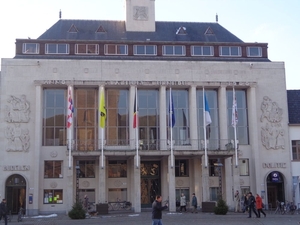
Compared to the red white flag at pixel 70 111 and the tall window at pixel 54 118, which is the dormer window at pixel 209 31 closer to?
the tall window at pixel 54 118

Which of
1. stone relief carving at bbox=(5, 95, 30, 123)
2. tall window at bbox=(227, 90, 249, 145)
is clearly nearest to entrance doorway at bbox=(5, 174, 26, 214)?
stone relief carving at bbox=(5, 95, 30, 123)

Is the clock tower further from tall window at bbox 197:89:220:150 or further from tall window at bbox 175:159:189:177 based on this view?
tall window at bbox 175:159:189:177

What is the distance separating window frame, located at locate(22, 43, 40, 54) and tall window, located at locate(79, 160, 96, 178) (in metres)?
11.7

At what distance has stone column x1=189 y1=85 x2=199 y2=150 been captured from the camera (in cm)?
4653

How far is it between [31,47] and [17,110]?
688cm

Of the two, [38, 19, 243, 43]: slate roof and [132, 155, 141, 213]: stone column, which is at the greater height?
[38, 19, 243, 43]: slate roof

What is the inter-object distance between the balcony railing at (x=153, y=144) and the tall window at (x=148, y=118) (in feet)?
1.54

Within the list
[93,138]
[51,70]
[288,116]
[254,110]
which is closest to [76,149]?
[93,138]

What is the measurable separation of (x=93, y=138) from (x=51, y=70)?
24.4 ft

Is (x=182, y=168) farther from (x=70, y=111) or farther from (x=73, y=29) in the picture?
(x=73, y=29)

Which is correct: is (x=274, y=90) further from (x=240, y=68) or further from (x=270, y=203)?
(x=270, y=203)

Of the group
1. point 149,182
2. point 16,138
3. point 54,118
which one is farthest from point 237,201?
point 16,138

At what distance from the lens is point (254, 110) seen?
47.4 meters

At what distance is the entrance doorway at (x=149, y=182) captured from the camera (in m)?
47.8
